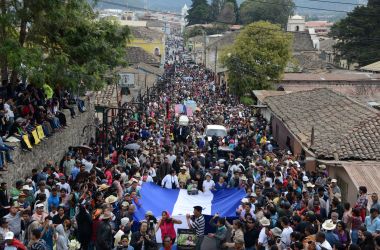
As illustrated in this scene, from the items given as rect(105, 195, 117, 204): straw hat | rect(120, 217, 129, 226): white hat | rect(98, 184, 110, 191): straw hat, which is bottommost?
rect(98, 184, 110, 191): straw hat

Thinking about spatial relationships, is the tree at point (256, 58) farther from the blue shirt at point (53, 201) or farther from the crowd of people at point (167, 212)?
the blue shirt at point (53, 201)

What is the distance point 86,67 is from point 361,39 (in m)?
47.3

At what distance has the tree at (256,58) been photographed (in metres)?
53.5

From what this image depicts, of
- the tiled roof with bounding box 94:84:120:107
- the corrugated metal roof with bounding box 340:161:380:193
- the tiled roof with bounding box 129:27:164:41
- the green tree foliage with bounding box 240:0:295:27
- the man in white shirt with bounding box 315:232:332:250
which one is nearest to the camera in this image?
the man in white shirt with bounding box 315:232:332:250

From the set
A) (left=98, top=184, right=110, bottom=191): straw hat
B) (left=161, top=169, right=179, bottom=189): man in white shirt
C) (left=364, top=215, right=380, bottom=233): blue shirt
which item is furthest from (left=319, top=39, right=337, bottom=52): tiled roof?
(left=364, top=215, right=380, bottom=233): blue shirt

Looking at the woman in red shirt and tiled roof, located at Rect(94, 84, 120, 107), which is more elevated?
the woman in red shirt

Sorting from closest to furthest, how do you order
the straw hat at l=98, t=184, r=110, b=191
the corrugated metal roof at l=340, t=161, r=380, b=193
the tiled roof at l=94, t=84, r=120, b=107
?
the straw hat at l=98, t=184, r=110, b=191 → the corrugated metal roof at l=340, t=161, r=380, b=193 → the tiled roof at l=94, t=84, r=120, b=107

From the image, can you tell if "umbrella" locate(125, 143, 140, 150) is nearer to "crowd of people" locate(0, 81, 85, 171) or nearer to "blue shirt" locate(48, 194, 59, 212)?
"crowd of people" locate(0, 81, 85, 171)

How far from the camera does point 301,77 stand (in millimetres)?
51344

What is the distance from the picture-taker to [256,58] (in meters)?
54.7

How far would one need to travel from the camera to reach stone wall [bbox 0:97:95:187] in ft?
60.3

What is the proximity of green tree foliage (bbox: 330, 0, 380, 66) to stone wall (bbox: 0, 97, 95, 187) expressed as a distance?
137 ft

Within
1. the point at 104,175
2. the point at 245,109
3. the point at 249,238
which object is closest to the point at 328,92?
the point at 245,109

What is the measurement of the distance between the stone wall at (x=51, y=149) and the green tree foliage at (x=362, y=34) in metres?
41.7
